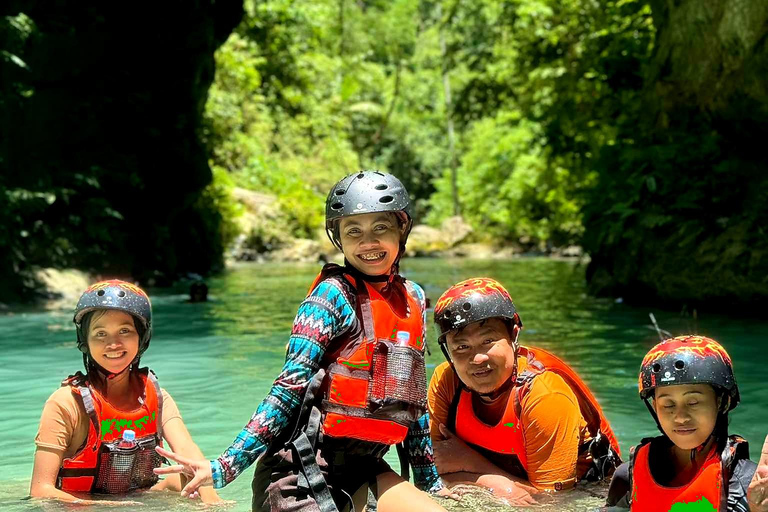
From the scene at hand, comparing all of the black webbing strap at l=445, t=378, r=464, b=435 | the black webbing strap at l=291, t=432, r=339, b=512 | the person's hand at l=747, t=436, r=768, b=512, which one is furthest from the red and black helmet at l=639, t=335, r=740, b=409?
the black webbing strap at l=445, t=378, r=464, b=435

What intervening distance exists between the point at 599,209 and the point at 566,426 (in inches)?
420

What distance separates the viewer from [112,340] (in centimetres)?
465

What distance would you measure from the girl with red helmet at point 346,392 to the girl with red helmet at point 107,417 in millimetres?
1157

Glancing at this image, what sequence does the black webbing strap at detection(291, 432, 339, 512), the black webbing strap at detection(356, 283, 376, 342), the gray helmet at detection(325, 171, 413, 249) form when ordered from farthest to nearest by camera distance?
the gray helmet at detection(325, 171, 413, 249), the black webbing strap at detection(356, 283, 376, 342), the black webbing strap at detection(291, 432, 339, 512)

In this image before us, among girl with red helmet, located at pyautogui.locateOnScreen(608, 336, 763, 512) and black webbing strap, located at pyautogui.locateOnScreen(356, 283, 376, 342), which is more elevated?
black webbing strap, located at pyautogui.locateOnScreen(356, 283, 376, 342)

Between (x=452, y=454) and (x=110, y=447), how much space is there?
5.46 ft

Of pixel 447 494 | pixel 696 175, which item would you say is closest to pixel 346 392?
pixel 447 494

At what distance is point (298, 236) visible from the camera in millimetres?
32875

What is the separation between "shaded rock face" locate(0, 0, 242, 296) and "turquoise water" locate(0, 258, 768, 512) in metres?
2.01

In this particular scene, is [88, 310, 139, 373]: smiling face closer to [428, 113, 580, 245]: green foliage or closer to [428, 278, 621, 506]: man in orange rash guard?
[428, 278, 621, 506]: man in orange rash guard

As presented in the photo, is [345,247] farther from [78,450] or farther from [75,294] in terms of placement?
[75,294]

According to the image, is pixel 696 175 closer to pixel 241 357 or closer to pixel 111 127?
pixel 241 357

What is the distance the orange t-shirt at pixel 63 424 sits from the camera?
176 inches

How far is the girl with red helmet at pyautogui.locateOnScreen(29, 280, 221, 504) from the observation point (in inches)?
177
